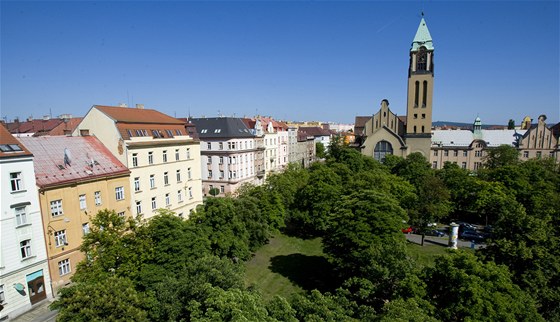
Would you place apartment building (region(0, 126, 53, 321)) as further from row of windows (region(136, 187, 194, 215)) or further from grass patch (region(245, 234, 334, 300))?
grass patch (region(245, 234, 334, 300))

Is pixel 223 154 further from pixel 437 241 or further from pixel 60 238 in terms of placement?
pixel 437 241

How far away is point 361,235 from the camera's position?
24672 millimetres

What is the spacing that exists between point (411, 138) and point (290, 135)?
101 feet

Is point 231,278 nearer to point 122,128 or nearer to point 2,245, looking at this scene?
point 2,245

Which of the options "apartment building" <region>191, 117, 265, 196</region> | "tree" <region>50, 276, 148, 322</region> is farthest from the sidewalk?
"apartment building" <region>191, 117, 265, 196</region>

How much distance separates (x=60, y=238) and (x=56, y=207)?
2614mm

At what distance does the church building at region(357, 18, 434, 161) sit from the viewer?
66.4 m

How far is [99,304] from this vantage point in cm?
1466

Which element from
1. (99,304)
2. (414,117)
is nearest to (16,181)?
(99,304)

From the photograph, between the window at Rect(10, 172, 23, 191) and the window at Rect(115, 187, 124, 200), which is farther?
the window at Rect(115, 187, 124, 200)

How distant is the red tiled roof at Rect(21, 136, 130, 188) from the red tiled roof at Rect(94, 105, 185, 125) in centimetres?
333

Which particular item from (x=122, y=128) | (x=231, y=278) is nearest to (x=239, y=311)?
(x=231, y=278)

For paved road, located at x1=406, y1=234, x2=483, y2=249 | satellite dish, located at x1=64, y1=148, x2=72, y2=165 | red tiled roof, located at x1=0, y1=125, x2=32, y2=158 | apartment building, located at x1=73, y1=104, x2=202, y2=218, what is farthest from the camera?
paved road, located at x1=406, y1=234, x2=483, y2=249

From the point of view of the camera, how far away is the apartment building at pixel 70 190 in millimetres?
25125
